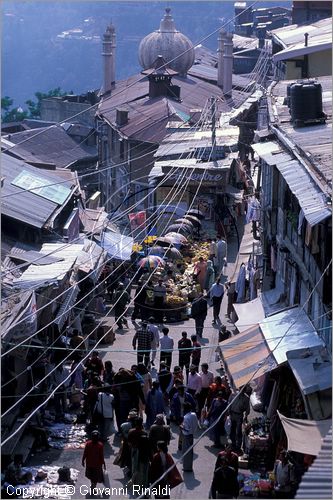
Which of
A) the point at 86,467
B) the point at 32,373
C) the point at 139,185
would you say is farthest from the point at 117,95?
the point at 86,467

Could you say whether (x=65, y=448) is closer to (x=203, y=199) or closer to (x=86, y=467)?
(x=86, y=467)

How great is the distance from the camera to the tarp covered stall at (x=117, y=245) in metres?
26.5

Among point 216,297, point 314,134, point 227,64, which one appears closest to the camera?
point 314,134

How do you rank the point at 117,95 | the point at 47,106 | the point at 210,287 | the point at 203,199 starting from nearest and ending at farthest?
1. the point at 210,287
2. the point at 203,199
3. the point at 117,95
4. the point at 47,106

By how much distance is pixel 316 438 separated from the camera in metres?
14.1

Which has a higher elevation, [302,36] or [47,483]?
[47,483]

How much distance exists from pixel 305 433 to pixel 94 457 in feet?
8.26

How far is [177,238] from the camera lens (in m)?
27.9

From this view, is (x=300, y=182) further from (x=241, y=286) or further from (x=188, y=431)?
(x=241, y=286)

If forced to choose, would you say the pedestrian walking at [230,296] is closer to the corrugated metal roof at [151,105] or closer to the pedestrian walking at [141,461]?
the pedestrian walking at [141,461]

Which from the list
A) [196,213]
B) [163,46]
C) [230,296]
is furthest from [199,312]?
[163,46]

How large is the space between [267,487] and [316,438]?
1.10m

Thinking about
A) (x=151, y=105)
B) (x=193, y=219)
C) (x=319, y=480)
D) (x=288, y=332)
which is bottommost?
(x=151, y=105)

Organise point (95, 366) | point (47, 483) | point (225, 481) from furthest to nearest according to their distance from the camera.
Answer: point (95, 366), point (47, 483), point (225, 481)
